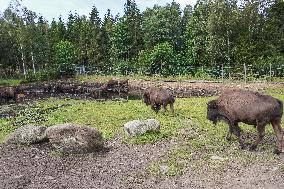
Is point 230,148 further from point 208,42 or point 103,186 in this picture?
point 208,42

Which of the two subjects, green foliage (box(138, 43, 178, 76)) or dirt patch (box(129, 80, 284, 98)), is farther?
green foliage (box(138, 43, 178, 76))

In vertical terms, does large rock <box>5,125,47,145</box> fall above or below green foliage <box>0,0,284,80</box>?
below

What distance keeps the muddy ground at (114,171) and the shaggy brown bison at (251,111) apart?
4.00 ft

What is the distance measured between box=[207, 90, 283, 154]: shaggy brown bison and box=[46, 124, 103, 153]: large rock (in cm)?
539

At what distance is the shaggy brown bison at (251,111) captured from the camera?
51.4ft

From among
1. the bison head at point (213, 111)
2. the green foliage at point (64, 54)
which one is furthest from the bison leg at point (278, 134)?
the green foliage at point (64, 54)

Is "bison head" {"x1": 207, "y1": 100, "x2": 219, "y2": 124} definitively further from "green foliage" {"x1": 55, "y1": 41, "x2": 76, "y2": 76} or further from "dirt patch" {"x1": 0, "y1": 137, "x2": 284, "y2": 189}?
"green foliage" {"x1": 55, "y1": 41, "x2": 76, "y2": 76}

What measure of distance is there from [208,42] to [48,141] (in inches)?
1995

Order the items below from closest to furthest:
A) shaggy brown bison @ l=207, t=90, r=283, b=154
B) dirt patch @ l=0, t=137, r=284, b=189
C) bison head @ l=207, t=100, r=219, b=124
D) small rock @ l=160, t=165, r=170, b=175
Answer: dirt patch @ l=0, t=137, r=284, b=189 → small rock @ l=160, t=165, r=170, b=175 → shaggy brown bison @ l=207, t=90, r=283, b=154 → bison head @ l=207, t=100, r=219, b=124

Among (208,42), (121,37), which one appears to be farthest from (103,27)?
(208,42)

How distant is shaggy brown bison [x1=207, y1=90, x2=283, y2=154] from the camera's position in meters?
15.7

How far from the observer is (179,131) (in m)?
20.1

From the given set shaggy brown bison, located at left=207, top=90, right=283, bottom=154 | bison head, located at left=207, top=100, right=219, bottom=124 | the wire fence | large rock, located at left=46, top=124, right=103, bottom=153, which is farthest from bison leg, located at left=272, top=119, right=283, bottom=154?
the wire fence

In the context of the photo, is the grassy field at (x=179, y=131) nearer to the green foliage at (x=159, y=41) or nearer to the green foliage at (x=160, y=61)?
the green foliage at (x=159, y=41)
